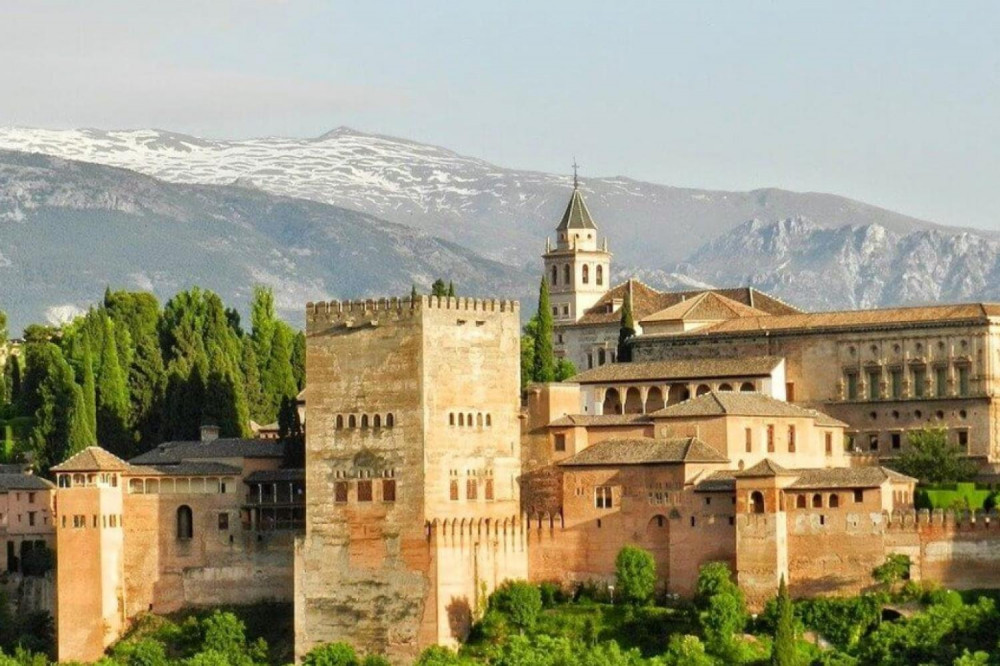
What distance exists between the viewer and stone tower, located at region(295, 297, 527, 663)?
250 ft

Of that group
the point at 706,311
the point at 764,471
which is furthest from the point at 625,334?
the point at 764,471

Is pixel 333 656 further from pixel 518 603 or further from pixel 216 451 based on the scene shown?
pixel 216 451

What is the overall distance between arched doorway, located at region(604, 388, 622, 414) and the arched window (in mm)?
14080

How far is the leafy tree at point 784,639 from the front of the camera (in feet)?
232

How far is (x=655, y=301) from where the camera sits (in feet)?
344

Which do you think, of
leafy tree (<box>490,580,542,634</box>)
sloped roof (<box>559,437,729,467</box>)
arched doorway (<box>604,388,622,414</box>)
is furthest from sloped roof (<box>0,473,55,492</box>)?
sloped roof (<box>559,437,729,467</box>)

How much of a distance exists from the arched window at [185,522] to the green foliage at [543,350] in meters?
15.6

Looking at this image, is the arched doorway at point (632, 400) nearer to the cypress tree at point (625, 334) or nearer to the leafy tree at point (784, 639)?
the cypress tree at point (625, 334)

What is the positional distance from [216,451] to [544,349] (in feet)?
47.9

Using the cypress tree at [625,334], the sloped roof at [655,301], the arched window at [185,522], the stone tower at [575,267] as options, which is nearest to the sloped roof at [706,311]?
the cypress tree at [625,334]

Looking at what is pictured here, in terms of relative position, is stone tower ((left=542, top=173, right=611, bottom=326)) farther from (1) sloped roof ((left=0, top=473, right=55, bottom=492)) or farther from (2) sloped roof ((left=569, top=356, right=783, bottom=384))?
(1) sloped roof ((left=0, top=473, right=55, bottom=492))

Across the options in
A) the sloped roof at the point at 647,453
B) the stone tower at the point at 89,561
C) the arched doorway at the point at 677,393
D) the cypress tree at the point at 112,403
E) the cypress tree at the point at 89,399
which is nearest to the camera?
the sloped roof at the point at 647,453

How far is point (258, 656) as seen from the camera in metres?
78.3

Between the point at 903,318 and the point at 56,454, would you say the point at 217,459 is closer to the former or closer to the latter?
the point at 56,454
